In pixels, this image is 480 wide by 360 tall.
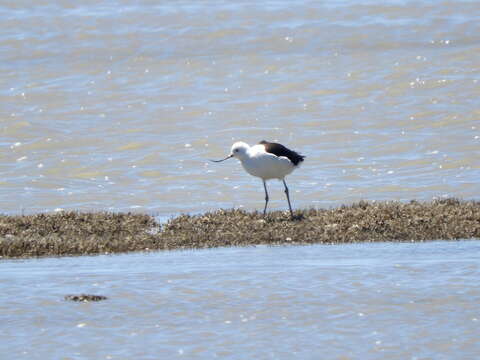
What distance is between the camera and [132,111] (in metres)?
25.8

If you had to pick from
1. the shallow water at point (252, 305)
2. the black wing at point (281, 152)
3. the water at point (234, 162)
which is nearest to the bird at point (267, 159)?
the black wing at point (281, 152)

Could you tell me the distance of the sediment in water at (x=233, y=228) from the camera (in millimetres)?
13203

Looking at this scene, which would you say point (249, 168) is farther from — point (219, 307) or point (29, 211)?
point (219, 307)

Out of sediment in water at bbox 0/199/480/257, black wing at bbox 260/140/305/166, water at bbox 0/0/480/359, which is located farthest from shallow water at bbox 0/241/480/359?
black wing at bbox 260/140/305/166

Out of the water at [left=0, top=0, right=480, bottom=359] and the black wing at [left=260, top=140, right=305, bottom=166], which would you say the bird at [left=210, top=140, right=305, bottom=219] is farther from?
the water at [left=0, top=0, right=480, bottom=359]

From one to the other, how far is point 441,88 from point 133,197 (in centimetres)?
1008

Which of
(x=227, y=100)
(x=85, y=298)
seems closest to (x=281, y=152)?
(x=85, y=298)

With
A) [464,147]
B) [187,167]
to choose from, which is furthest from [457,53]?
[187,167]

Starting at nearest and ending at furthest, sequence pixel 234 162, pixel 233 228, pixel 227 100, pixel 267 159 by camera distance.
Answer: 1. pixel 233 228
2. pixel 267 159
3. pixel 234 162
4. pixel 227 100

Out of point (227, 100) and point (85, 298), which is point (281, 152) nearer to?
point (85, 298)

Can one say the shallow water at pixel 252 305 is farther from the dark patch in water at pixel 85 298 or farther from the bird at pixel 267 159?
the bird at pixel 267 159

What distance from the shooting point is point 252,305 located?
10180 millimetres

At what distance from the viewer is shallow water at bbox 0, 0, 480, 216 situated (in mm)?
19250

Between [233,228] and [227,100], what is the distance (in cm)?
1265
